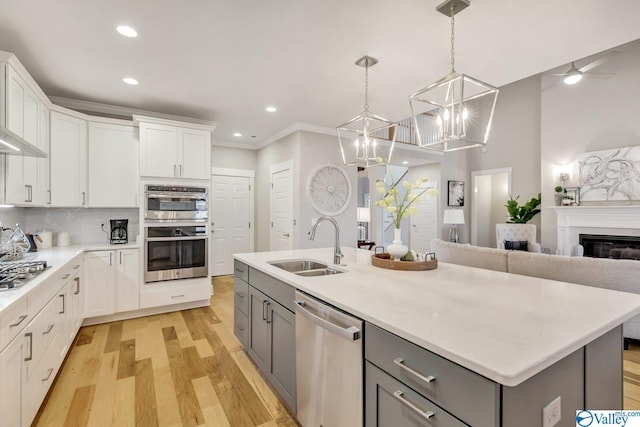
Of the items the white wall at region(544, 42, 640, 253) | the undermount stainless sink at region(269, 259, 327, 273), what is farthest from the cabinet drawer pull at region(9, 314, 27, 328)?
the white wall at region(544, 42, 640, 253)

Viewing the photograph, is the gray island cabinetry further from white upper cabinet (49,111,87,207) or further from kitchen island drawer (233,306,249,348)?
white upper cabinet (49,111,87,207)

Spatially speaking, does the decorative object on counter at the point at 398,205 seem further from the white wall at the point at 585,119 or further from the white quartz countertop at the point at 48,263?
the white wall at the point at 585,119

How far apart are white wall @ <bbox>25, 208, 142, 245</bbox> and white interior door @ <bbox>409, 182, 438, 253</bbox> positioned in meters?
5.73

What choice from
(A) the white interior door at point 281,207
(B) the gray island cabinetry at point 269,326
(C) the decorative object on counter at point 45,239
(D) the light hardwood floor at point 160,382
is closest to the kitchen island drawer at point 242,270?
(B) the gray island cabinetry at point 269,326

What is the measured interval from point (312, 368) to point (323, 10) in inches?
87.9

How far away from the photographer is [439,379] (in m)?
0.94

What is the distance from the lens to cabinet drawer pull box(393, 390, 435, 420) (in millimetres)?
965

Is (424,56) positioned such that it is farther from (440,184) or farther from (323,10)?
(440,184)

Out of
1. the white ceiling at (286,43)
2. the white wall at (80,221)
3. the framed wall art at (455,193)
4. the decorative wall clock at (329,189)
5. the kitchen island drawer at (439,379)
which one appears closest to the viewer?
the kitchen island drawer at (439,379)

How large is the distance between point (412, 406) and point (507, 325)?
1.45 feet

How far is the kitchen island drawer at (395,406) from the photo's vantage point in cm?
96

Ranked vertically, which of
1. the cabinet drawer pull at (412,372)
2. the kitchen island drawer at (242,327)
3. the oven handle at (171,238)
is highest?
the oven handle at (171,238)

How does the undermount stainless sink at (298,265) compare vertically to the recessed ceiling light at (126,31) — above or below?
below

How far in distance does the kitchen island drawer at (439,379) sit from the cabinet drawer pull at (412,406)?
5 cm
